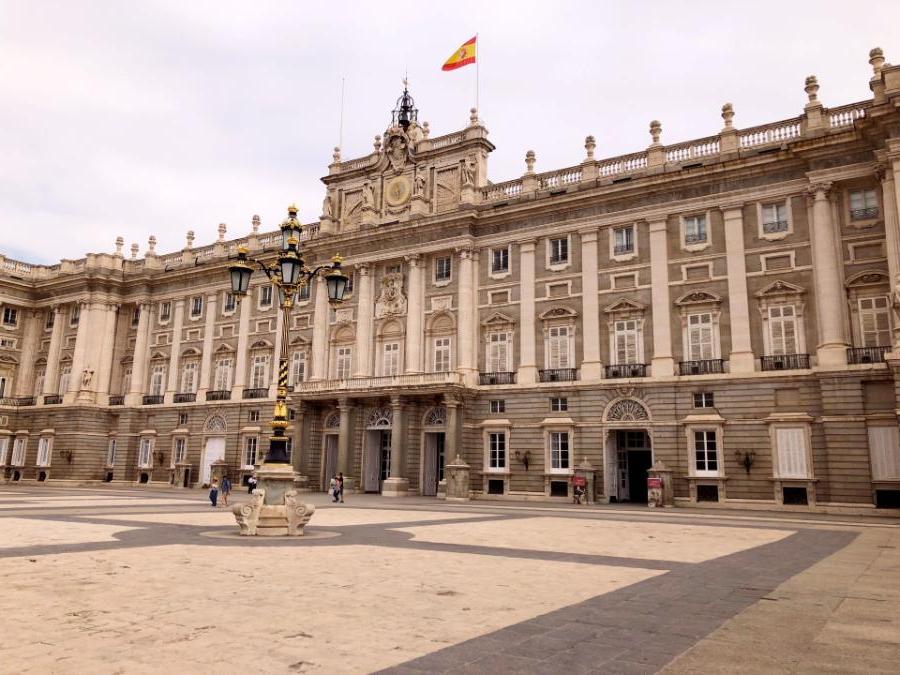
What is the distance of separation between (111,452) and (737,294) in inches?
1731

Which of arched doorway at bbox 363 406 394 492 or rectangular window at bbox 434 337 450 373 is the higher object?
rectangular window at bbox 434 337 450 373

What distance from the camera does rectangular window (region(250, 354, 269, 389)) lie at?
46.1 metres

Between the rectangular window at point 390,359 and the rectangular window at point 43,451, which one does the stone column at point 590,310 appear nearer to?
the rectangular window at point 390,359

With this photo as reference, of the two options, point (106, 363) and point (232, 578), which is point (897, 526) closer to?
point (232, 578)

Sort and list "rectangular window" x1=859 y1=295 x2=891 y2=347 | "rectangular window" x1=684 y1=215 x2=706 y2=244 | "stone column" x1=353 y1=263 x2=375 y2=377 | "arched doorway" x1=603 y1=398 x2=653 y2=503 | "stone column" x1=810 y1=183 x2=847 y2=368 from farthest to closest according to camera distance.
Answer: "stone column" x1=353 y1=263 x2=375 y2=377, "rectangular window" x1=684 y1=215 x2=706 y2=244, "arched doorway" x1=603 y1=398 x2=653 y2=503, "stone column" x1=810 y1=183 x2=847 y2=368, "rectangular window" x1=859 y1=295 x2=891 y2=347

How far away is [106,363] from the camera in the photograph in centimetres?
5312

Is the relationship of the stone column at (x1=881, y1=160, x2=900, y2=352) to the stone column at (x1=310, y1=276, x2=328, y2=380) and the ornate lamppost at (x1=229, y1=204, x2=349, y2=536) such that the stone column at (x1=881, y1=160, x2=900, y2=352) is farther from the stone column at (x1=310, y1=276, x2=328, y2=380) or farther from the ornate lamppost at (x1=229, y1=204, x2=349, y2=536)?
the stone column at (x1=310, y1=276, x2=328, y2=380)

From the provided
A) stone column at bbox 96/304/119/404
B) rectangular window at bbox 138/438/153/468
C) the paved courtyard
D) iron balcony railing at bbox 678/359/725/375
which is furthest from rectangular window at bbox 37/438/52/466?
iron balcony railing at bbox 678/359/725/375

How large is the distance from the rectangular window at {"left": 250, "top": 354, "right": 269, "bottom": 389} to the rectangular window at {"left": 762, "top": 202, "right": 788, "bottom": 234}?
30.6 metres

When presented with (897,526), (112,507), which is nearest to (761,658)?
(897,526)

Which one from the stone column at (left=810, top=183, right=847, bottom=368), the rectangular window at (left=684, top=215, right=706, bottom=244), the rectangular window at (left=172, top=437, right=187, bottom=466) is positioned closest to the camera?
the stone column at (left=810, top=183, right=847, bottom=368)

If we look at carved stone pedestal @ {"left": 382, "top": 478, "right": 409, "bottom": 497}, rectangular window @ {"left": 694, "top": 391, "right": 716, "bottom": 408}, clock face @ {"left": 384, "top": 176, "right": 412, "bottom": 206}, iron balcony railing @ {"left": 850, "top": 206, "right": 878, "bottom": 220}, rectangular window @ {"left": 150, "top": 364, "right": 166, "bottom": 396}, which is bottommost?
carved stone pedestal @ {"left": 382, "top": 478, "right": 409, "bottom": 497}

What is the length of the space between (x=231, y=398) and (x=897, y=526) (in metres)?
38.0

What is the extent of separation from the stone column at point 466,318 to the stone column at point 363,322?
235 inches
